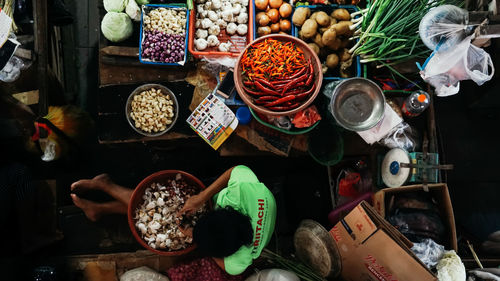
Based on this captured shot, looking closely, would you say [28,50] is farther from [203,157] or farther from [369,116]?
[369,116]

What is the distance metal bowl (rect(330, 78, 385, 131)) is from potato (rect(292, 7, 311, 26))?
0.59m

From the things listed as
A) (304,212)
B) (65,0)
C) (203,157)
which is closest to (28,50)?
(65,0)

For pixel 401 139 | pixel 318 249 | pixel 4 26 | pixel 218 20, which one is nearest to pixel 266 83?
pixel 218 20

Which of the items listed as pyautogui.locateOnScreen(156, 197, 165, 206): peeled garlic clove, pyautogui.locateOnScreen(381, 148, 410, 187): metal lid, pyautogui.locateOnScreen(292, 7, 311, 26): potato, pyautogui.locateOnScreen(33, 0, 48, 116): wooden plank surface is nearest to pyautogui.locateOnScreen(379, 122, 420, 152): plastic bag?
pyautogui.locateOnScreen(381, 148, 410, 187): metal lid

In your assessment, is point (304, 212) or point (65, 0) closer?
point (304, 212)

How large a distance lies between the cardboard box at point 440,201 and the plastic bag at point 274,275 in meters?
0.77

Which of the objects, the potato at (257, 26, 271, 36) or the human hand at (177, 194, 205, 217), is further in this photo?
the potato at (257, 26, 271, 36)

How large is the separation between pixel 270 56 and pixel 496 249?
2.17 meters

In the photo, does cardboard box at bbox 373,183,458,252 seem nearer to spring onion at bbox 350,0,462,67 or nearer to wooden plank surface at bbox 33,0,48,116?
spring onion at bbox 350,0,462,67

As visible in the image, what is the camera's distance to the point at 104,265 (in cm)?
279

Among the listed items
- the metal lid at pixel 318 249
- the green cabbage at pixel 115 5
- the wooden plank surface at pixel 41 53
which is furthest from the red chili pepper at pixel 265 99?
the wooden plank surface at pixel 41 53

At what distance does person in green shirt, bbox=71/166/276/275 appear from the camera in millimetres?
2043

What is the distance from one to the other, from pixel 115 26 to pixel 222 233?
172 cm

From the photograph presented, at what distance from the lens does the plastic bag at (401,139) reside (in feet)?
8.40
